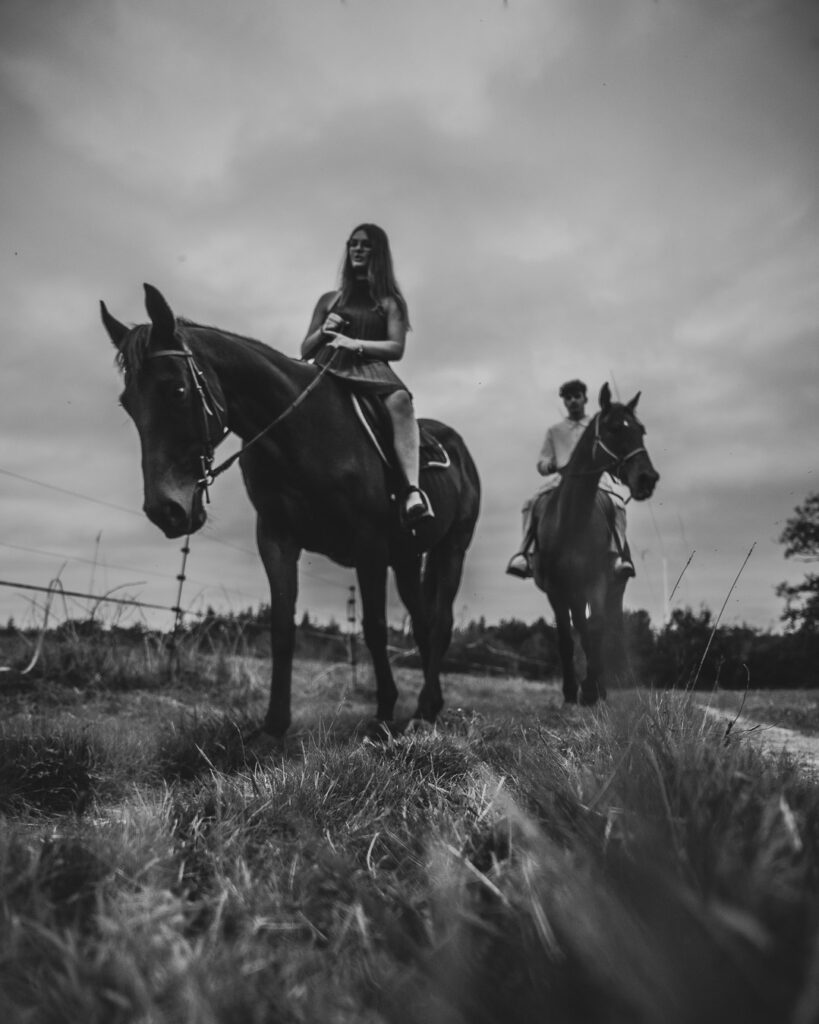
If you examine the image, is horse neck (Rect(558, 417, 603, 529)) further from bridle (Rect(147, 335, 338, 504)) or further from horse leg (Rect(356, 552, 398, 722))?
bridle (Rect(147, 335, 338, 504))

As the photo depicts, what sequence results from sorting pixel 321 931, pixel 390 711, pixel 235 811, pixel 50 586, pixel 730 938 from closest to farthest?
pixel 730 938 → pixel 321 931 → pixel 235 811 → pixel 390 711 → pixel 50 586

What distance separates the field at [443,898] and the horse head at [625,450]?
473 cm

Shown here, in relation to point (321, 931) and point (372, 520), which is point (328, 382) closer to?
point (372, 520)

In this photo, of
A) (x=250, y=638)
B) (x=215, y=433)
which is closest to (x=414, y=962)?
(x=215, y=433)

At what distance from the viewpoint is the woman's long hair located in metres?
5.04

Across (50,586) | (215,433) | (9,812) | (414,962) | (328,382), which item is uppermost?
(328,382)

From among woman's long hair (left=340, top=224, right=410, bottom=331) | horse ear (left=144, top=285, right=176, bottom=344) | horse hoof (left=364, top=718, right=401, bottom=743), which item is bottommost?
horse hoof (left=364, top=718, right=401, bottom=743)

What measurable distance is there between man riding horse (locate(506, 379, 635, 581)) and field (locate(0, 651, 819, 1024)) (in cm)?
509

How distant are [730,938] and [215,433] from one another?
3115 millimetres

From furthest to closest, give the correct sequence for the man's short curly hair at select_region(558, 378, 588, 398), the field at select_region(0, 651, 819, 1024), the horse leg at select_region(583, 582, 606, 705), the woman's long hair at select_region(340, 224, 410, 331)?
the man's short curly hair at select_region(558, 378, 588, 398) < the horse leg at select_region(583, 582, 606, 705) < the woman's long hair at select_region(340, 224, 410, 331) < the field at select_region(0, 651, 819, 1024)

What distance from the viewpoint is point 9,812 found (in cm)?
247

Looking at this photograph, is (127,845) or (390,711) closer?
(127,845)

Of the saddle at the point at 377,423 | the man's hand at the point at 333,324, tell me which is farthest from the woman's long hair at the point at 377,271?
the saddle at the point at 377,423

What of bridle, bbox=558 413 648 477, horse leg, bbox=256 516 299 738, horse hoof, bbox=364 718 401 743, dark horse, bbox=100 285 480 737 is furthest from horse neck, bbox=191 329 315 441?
bridle, bbox=558 413 648 477
